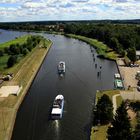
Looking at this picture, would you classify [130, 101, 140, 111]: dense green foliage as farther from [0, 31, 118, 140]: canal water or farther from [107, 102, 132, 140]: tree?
[107, 102, 132, 140]: tree

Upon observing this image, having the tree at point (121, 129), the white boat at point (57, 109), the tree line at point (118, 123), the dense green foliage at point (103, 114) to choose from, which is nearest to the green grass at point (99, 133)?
the dense green foliage at point (103, 114)

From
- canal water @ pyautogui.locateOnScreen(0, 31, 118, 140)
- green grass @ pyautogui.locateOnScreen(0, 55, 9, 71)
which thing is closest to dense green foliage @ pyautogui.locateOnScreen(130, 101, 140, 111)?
canal water @ pyautogui.locateOnScreen(0, 31, 118, 140)

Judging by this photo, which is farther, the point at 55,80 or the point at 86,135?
the point at 55,80

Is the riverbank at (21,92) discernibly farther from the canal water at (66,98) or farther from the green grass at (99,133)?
the green grass at (99,133)

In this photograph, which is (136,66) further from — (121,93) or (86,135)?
(86,135)

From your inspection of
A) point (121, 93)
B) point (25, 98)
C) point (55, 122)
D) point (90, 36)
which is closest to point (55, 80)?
point (25, 98)
